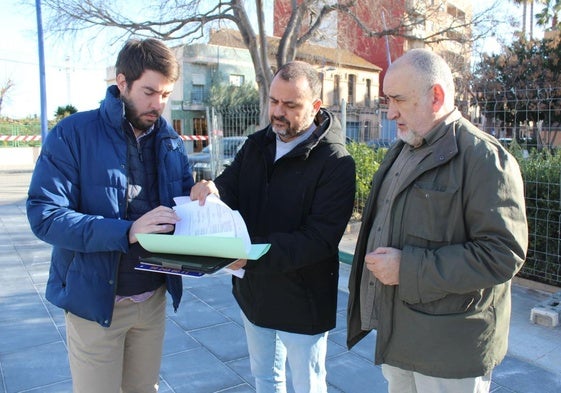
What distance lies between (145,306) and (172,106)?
32889 mm

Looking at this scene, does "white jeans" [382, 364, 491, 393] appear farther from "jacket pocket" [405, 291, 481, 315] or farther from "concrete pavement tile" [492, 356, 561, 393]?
"concrete pavement tile" [492, 356, 561, 393]

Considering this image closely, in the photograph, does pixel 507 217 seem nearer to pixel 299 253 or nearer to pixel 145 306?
pixel 299 253

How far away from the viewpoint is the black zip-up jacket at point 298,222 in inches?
80.1

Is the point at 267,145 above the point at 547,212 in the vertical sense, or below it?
above

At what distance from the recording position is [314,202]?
2.12 m

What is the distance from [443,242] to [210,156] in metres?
10.4

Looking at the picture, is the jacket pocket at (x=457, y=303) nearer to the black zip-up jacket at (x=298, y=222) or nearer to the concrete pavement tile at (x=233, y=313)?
the black zip-up jacket at (x=298, y=222)

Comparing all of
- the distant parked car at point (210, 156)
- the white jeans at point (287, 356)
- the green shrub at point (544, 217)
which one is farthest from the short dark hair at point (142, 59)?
the distant parked car at point (210, 156)

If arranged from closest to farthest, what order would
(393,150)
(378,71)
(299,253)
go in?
(299,253)
(393,150)
(378,71)

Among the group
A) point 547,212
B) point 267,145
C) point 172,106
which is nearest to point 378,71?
point 172,106

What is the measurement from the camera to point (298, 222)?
2172 mm

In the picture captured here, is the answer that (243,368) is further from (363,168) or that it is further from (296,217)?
(363,168)

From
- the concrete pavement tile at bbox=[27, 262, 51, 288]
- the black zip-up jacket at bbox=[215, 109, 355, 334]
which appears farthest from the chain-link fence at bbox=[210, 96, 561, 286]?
the concrete pavement tile at bbox=[27, 262, 51, 288]

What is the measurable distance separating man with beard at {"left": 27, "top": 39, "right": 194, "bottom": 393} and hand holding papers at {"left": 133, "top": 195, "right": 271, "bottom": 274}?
0.10 m
